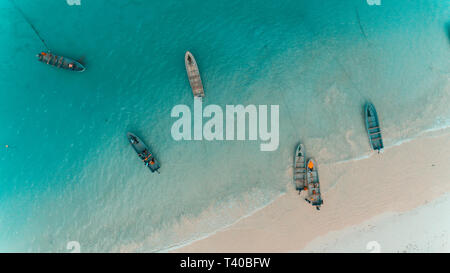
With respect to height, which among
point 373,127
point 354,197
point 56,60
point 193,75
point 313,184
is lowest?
point 354,197

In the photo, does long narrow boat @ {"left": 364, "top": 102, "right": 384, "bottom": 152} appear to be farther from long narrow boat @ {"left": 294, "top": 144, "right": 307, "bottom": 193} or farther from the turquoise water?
long narrow boat @ {"left": 294, "top": 144, "right": 307, "bottom": 193}

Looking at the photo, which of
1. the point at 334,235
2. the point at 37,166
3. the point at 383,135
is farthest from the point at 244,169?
the point at 37,166

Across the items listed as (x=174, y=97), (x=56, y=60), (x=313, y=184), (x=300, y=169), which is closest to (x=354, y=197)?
(x=313, y=184)

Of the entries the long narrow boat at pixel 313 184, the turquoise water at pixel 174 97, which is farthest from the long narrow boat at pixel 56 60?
the long narrow boat at pixel 313 184

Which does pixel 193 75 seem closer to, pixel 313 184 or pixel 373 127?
pixel 313 184

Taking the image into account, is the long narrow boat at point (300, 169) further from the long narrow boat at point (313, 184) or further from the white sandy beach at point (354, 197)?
the white sandy beach at point (354, 197)
